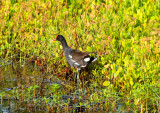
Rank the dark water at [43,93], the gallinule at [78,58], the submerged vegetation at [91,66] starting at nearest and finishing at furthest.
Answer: the dark water at [43,93]
the submerged vegetation at [91,66]
the gallinule at [78,58]

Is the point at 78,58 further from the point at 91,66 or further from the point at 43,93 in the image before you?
the point at 43,93

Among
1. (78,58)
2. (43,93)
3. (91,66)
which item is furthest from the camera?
(91,66)

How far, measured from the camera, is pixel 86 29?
841 cm

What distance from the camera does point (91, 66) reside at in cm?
747

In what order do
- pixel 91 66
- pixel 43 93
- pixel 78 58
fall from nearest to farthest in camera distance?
pixel 43 93
pixel 78 58
pixel 91 66

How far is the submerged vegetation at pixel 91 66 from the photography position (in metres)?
5.98

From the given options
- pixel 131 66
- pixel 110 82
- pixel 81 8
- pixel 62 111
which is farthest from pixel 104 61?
pixel 81 8

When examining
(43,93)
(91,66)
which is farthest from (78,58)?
(43,93)

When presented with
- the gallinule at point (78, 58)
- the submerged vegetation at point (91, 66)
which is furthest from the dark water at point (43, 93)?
the gallinule at point (78, 58)

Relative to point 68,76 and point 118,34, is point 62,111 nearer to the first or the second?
point 68,76

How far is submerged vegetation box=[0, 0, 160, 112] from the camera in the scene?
19.6 feet

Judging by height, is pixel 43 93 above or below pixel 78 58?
below

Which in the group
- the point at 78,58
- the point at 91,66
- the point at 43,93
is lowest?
the point at 43,93

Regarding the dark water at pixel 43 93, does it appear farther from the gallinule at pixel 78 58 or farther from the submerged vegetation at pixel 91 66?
the gallinule at pixel 78 58
